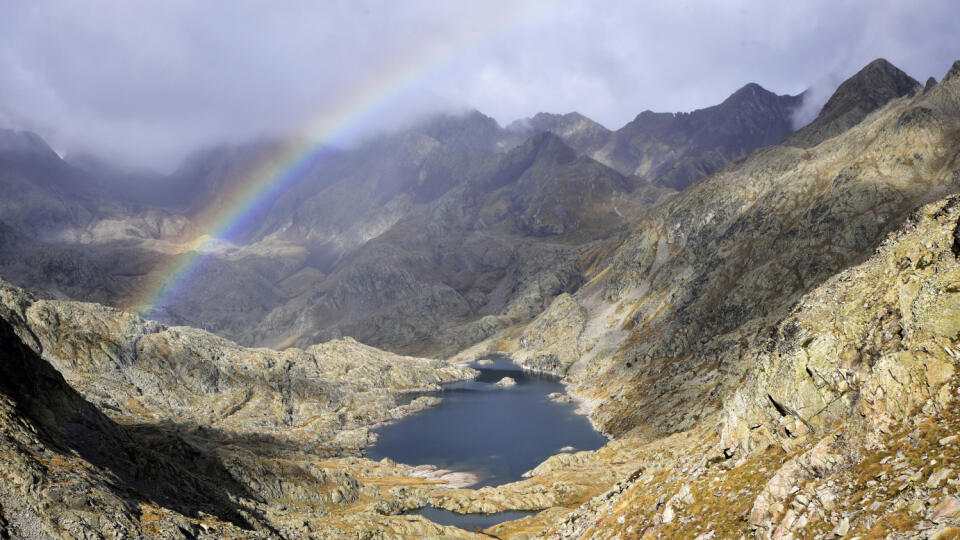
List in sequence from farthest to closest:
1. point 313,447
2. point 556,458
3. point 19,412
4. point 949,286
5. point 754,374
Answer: point 313,447 → point 556,458 → point 19,412 → point 754,374 → point 949,286

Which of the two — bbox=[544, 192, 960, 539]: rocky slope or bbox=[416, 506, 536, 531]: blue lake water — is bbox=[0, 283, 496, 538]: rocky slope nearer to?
bbox=[416, 506, 536, 531]: blue lake water

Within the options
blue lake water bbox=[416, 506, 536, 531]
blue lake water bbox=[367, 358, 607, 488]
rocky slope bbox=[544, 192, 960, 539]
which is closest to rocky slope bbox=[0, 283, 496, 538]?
blue lake water bbox=[416, 506, 536, 531]

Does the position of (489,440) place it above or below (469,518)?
above

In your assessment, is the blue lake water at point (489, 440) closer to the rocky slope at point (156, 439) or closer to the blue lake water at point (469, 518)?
the rocky slope at point (156, 439)

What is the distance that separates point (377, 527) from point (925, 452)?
6932 centimetres

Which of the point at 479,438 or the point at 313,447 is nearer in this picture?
the point at 313,447

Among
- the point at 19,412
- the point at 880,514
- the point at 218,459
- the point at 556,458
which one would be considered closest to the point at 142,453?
the point at 19,412

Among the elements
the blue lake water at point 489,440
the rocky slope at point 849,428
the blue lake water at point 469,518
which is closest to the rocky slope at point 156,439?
the blue lake water at point 469,518

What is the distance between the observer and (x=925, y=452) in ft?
73.9

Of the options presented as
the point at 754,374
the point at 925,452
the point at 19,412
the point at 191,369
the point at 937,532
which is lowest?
the point at 937,532

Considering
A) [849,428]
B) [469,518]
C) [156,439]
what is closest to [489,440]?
[469,518]

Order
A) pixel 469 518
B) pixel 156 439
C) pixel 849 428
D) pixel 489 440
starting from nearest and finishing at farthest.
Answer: pixel 849 428
pixel 156 439
pixel 469 518
pixel 489 440

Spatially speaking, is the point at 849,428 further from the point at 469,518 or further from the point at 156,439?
the point at 469,518

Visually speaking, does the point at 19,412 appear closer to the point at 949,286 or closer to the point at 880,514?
the point at 880,514
